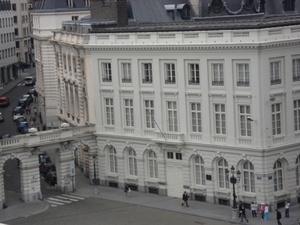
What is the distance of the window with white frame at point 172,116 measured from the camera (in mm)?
87000

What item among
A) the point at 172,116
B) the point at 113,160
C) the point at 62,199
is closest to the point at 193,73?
the point at 172,116

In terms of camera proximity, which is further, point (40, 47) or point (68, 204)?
point (40, 47)

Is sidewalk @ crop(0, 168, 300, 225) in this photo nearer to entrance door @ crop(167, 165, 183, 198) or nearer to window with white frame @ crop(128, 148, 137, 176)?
entrance door @ crop(167, 165, 183, 198)

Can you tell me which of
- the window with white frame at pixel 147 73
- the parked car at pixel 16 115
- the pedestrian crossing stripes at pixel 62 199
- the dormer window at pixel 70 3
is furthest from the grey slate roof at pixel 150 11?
the parked car at pixel 16 115

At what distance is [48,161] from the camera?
105875mm

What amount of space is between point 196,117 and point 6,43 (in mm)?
114718

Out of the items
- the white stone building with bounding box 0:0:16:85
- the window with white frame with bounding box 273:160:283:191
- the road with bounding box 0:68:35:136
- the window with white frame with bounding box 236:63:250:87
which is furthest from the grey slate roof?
the white stone building with bounding box 0:0:16:85

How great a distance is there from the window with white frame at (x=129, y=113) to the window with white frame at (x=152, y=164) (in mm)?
3684

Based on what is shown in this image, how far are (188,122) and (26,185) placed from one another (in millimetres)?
17024

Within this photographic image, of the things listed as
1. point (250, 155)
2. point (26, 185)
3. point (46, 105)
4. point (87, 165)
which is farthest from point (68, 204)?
point (46, 105)

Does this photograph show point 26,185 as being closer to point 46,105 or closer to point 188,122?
point 188,122

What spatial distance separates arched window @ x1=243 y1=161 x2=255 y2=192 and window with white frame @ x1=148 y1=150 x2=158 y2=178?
10933 mm

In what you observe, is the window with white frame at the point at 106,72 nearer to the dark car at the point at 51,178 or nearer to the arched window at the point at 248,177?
the dark car at the point at 51,178

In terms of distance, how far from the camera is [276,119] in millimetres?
81125
